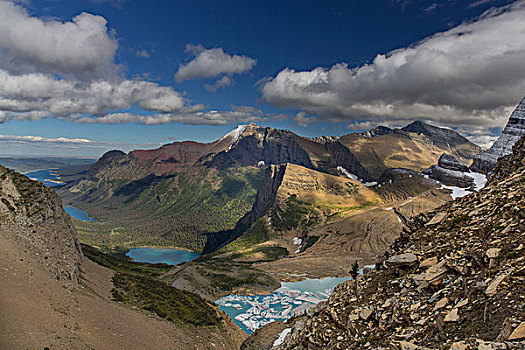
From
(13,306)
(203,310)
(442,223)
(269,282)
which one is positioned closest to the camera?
(442,223)

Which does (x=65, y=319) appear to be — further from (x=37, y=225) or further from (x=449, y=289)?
(x=449, y=289)

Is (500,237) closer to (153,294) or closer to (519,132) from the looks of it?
(153,294)

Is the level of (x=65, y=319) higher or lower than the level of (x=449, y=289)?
lower

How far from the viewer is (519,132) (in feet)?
549

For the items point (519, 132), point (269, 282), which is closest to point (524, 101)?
point (519, 132)

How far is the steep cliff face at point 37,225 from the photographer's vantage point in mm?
46406

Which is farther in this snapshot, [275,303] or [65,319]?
[275,303]

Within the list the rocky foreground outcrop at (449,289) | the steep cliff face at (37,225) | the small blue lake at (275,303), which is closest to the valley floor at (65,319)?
the steep cliff face at (37,225)

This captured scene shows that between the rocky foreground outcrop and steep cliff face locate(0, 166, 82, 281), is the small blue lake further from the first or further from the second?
the rocky foreground outcrop

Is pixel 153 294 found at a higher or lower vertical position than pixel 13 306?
lower

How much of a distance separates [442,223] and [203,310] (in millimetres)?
74724

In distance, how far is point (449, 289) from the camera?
1417 cm

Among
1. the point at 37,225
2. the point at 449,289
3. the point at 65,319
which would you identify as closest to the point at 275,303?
the point at 37,225

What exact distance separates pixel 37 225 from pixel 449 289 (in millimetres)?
66527
